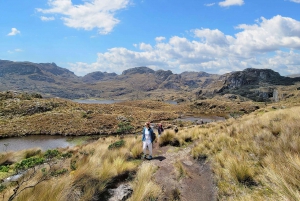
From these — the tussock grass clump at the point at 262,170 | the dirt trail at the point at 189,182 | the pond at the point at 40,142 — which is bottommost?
the pond at the point at 40,142

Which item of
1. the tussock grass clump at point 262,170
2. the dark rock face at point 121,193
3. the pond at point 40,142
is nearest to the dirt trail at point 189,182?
the tussock grass clump at point 262,170

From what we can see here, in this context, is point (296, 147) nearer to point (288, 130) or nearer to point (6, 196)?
point (288, 130)

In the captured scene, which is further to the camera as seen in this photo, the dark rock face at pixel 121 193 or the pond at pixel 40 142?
the pond at pixel 40 142

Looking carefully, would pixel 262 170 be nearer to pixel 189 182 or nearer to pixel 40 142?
pixel 189 182

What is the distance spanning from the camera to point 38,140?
31.1 metres

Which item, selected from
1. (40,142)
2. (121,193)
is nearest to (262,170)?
(121,193)

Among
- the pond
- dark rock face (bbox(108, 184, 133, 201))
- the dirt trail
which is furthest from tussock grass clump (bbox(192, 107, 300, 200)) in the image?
the pond

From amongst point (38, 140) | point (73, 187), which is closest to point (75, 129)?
point (38, 140)

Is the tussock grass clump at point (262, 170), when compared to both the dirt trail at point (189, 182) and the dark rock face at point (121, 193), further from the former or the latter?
the dark rock face at point (121, 193)

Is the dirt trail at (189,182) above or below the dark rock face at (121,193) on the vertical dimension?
below

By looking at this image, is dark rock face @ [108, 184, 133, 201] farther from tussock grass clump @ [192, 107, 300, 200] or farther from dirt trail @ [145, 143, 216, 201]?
tussock grass clump @ [192, 107, 300, 200]

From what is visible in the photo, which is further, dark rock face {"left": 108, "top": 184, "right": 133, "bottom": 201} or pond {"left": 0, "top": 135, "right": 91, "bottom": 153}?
pond {"left": 0, "top": 135, "right": 91, "bottom": 153}

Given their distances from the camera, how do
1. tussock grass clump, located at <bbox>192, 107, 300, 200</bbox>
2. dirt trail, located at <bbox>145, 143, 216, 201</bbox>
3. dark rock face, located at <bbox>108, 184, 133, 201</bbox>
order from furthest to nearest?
dirt trail, located at <bbox>145, 143, 216, 201</bbox>, dark rock face, located at <bbox>108, 184, 133, 201</bbox>, tussock grass clump, located at <bbox>192, 107, 300, 200</bbox>

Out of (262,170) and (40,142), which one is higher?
(262,170)
